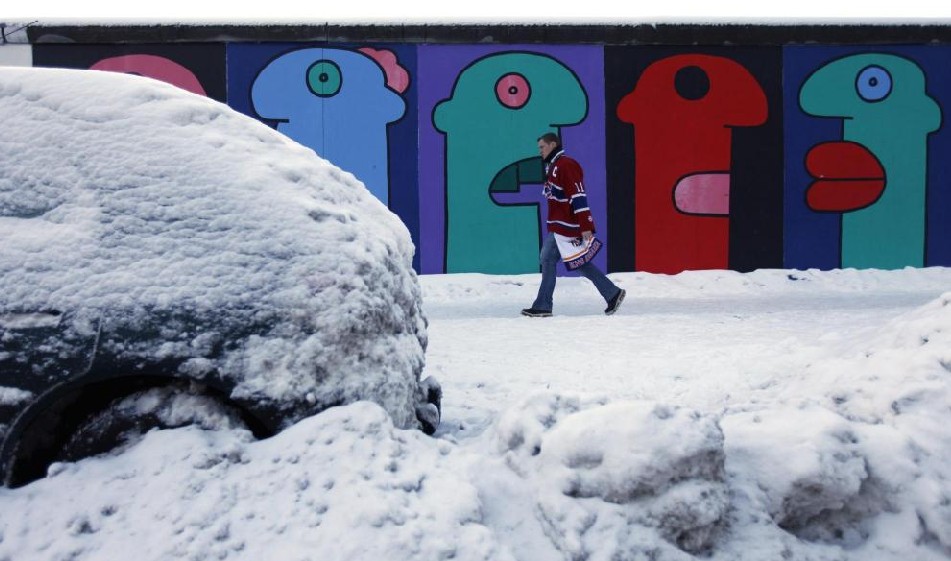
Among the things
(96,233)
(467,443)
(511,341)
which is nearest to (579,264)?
(511,341)

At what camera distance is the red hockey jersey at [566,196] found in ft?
22.1

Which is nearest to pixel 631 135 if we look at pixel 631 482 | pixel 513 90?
pixel 513 90

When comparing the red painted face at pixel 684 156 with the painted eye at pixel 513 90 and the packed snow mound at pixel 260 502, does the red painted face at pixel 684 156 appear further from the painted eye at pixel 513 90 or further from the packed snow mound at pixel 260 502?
the packed snow mound at pixel 260 502

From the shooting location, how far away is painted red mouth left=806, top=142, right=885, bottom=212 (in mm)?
9633

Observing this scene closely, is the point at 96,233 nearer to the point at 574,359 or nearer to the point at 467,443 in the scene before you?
the point at 467,443

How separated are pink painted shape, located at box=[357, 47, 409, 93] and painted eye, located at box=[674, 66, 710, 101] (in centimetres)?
320

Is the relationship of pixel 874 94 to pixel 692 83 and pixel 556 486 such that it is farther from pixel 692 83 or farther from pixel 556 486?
pixel 556 486

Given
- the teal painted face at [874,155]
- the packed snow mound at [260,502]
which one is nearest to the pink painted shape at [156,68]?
the teal painted face at [874,155]

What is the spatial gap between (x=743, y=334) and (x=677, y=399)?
216 cm

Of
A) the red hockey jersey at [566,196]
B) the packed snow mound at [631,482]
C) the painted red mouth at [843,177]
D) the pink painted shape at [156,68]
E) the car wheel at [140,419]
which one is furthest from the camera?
the painted red mouth at [843,177]

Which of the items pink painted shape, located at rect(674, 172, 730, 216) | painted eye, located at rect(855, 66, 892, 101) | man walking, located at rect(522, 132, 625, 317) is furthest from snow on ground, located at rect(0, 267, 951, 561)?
painted eye, located at rect(855, 66, 892, 101)

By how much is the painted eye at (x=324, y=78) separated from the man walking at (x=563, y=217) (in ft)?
11.2

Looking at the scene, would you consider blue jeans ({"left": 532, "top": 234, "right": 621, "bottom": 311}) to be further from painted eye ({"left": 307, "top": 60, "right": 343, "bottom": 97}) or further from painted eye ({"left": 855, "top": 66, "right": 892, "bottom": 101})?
painted eye ({"left": 855, "top": 66, "right": 892, "bottom": 101})

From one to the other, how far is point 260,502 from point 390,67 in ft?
26.0
